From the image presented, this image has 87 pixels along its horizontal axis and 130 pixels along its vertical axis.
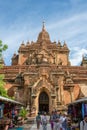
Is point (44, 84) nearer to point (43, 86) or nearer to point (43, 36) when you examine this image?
point (43, 86)

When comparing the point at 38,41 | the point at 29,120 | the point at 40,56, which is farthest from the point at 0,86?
the point at 38,41

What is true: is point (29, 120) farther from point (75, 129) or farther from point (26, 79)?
point (75, 129)

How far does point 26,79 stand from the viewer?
1398 inches

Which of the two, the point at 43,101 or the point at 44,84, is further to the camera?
the point at 43,101

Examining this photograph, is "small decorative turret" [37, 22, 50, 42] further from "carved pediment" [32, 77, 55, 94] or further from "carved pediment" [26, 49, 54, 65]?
"carved pediment" [32, 77, 55, 94]

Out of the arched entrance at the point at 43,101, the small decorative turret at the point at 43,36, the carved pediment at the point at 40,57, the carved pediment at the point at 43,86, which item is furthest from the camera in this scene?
the small decorative turret at the point at 43,36

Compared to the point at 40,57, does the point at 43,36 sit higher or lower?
higher

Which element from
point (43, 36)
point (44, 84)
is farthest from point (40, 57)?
point (43, 36)

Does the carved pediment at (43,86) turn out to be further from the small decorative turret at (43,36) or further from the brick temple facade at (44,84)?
the small decorative turret at (43,36)

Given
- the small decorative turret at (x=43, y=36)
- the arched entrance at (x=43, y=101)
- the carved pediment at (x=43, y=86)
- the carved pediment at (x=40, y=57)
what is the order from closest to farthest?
1. the carved pediment at (x=43, y=86)
2. the arched entrance at (x=43, y=101)
3. the carved pediment at (x=40, y=57)
4. the small decorative turret at (x=43, y=36)

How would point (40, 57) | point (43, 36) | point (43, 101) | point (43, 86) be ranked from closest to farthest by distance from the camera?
point (43, 86) → point (43, 101) → point (40, 57) → point (43, 36)

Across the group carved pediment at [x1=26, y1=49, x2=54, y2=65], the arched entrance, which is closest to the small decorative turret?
carved pediment at [x1=26, y1=49, x2=54, y2=65]

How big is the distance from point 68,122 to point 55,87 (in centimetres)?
1872

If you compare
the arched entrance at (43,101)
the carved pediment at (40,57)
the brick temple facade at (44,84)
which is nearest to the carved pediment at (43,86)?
the brick temple facade at (44,84)
